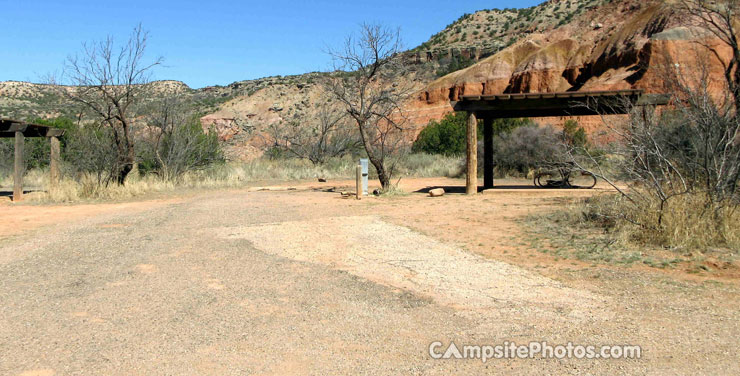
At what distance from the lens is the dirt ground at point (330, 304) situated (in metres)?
3.81

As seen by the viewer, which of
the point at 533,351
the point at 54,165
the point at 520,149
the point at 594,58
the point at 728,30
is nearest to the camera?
the point at 533,351

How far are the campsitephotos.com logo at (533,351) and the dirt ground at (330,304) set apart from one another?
0.08 meters

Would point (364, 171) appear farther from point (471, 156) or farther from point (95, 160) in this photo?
point (95, 160)

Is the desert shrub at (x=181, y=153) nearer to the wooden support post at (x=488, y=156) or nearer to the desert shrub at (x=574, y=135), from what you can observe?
the wooden support post at (x=488, y=156)

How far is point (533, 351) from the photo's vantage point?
12.9 feet

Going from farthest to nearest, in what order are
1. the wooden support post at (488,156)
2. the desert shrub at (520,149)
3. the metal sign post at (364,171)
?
1. the desert shrub at (520,149)
2. the wooden support post at (488,156)
3. the metal sign post at (364,171)

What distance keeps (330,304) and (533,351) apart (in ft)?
6.50

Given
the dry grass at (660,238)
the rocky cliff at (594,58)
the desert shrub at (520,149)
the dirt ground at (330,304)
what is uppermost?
the rocky cliff at (594,58)

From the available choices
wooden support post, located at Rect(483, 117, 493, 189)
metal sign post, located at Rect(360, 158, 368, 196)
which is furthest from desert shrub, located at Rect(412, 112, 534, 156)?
metal sign post, located at Rect(360, 158, 368, 196)

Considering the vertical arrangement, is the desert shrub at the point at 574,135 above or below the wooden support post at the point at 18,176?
above

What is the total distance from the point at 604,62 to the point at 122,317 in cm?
3658

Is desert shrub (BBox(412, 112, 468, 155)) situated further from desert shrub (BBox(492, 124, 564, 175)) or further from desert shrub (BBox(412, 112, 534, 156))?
desert shrub (BBox(492, 124, 564, 175))

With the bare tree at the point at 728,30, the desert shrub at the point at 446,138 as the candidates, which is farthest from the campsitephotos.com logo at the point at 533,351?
the desert shrub at the point at 446,138

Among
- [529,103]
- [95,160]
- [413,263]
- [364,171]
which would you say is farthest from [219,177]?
[413,263]
